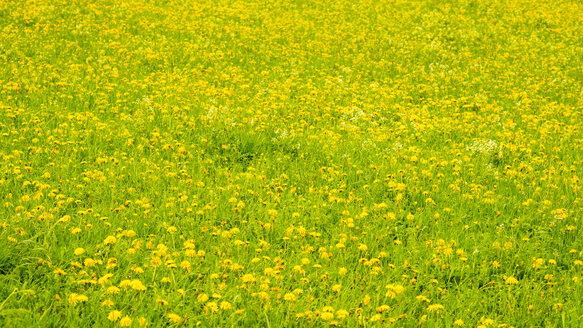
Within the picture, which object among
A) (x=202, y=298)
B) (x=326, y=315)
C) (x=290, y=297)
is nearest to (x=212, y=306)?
(x=202, y=298)

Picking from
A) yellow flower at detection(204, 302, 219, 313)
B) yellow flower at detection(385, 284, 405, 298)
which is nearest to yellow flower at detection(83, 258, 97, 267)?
yellow flower at detection(204, 302, 219, 313)

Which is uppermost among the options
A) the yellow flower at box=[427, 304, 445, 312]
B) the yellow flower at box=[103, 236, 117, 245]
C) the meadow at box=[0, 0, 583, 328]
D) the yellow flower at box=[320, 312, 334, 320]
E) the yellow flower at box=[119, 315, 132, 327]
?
the yellow flower at box=[119, 315, 132, 327]

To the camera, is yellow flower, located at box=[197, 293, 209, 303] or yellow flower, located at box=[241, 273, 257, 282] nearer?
yellow flower, located at box=[197, 293, 209, 303]

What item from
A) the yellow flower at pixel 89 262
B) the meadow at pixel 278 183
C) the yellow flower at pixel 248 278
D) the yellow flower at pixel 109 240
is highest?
the yellow flower at pixel 89 262

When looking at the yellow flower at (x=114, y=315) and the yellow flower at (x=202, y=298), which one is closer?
the yellow flower at (x=114, y=315)

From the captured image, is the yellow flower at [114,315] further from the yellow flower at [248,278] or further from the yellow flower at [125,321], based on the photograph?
the yellow flower at [248,278]

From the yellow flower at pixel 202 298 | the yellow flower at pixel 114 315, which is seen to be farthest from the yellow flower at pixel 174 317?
the yellow flower at pixel 114 315

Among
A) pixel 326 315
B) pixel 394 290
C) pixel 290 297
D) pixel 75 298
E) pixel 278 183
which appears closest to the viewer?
pixel 75 298

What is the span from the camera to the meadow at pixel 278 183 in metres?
3.76

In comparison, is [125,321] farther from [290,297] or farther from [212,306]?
[290,297]

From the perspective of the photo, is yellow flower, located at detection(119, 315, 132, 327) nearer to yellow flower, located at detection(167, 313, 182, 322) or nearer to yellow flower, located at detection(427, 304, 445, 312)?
yellow flower, located at detection(167, 313, 182, 322)

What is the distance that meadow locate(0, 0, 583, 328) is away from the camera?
3762 millimetres

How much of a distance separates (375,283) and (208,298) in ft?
4.29

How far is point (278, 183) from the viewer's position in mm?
5738
